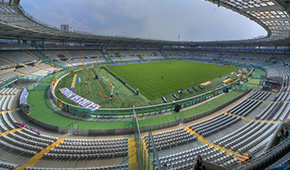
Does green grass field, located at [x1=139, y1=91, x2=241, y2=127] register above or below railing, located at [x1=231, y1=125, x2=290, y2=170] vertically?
below

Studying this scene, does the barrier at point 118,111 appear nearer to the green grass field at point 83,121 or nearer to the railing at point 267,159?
the green grass field at point 83,121

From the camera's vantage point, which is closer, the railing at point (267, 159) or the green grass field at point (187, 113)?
the railing at point (267, 159)

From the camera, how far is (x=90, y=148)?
1125 cm

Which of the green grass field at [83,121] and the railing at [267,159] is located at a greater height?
the railing at [267,159]

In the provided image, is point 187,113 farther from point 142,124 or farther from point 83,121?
point 83,121

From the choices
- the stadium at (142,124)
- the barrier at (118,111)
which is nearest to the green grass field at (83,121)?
the stadium at (142,124)

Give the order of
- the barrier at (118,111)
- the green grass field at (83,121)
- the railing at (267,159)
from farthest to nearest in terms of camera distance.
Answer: the barrier at (118,111)
the green grass field at (83,121)
the railing at (267,159)

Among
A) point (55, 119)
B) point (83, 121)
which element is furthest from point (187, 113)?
point (55, 119)

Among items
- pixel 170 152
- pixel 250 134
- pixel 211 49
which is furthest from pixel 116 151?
pixel 211 49

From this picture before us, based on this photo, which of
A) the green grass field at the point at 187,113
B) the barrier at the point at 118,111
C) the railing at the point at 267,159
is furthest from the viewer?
the barrier at the point at 118,111

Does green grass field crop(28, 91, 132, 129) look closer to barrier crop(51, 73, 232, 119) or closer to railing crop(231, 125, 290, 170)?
barrier crop(51, 73, 232, 119)

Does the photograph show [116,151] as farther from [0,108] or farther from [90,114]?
[0,108]

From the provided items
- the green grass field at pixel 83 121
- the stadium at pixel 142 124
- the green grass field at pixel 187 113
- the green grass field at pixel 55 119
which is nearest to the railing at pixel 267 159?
the stadium at pixel 142 124

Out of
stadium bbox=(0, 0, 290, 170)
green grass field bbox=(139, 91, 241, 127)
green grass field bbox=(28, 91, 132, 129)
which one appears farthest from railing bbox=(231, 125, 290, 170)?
green grass field bbox=(28, 91, 132, 129)
